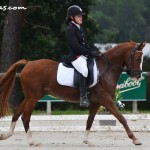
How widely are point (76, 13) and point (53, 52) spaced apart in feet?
57.3

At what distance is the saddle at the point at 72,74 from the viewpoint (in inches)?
477

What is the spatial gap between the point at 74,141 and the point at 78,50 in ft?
6.08

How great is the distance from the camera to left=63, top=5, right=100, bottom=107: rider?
12.0 metres

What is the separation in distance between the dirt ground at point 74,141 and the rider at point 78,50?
0.82 m

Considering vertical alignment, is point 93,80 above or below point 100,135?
above

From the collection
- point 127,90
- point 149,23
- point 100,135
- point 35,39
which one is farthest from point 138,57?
point 149,23

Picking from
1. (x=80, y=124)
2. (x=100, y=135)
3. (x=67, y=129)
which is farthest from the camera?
(x=80, y=124)

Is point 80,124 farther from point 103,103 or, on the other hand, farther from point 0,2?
point 0,2

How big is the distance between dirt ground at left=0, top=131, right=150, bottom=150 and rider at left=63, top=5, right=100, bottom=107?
819 millimetres

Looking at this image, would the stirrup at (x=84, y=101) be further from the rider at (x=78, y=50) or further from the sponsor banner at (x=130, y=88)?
the sponsor banner at (x=130, y=88)

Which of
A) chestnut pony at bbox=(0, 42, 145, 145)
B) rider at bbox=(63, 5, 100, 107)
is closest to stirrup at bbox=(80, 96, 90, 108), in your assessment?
rider at bbox=(63, 5, 100, 107)

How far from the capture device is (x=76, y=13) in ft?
39.8

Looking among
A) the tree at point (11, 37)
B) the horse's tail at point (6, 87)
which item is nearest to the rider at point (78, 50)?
the horse's tail at point (6, 87)

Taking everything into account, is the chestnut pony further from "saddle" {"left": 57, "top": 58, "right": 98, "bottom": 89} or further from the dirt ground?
the dirt ground
